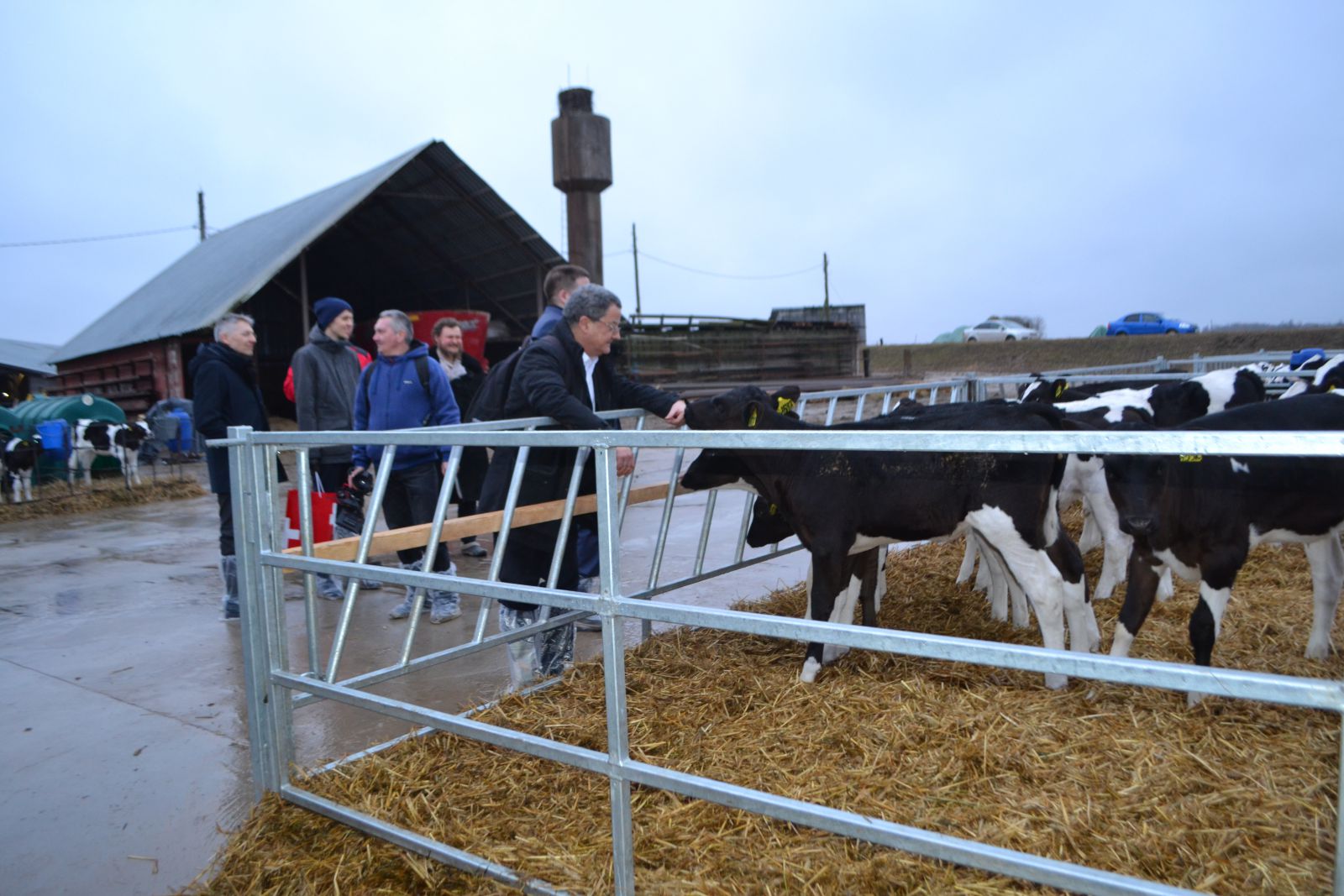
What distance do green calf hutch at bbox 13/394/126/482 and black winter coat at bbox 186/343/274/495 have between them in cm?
847

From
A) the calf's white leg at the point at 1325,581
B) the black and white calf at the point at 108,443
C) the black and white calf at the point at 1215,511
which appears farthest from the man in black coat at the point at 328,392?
the black and white calf at the point at 108,443

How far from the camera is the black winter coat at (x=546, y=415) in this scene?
4.12 meters

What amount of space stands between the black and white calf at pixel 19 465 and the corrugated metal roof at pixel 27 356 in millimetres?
15006

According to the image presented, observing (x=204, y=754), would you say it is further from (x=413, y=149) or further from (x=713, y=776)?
(x=413, y=149)

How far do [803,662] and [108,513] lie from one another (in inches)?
401

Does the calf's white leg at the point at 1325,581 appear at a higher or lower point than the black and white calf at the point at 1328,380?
lower

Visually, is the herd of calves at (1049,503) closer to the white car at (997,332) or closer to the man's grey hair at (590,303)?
the man's grey hair at (590,303)

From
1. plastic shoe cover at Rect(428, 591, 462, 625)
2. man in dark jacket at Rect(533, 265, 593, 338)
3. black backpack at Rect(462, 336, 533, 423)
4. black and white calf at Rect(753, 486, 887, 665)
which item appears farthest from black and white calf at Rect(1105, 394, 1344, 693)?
plastic shoe cover at Rect(428, 591, 462, 625)

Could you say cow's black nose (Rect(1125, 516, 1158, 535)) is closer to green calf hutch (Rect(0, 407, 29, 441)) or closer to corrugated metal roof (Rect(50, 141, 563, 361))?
green calf hutch (Rect(0, 407, 29, 441))

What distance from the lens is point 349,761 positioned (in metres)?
3.40

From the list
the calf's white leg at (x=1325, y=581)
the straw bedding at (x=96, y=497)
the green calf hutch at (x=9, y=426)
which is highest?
the green calf hutch at (x=9, y=426)

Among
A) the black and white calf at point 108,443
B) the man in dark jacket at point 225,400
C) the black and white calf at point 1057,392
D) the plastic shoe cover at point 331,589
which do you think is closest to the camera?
the man in dark jacket at point 225,400

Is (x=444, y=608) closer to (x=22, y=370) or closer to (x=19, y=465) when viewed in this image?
(x=19, y=465)

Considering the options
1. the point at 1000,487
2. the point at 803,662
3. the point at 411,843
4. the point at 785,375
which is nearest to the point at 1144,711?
the point at 1000,487
